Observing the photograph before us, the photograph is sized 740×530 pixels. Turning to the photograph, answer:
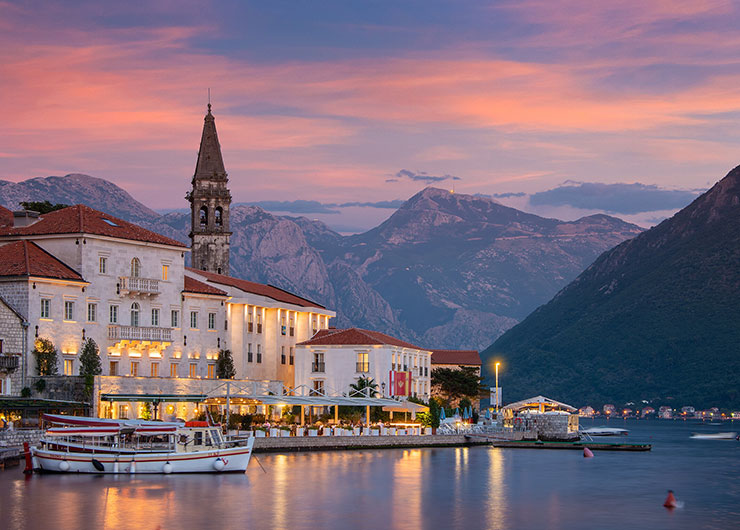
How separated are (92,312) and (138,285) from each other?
15.4ft

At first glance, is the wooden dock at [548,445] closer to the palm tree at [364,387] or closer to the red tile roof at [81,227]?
the palm tree at [364,387]

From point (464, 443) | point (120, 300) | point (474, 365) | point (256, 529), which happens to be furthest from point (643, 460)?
point (256, 529)

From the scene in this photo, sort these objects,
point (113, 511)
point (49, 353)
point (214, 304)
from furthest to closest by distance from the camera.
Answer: point (214, 304) → point (49, 353) → point (113, 511)

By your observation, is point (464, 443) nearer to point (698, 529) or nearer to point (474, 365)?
point (474, 365)

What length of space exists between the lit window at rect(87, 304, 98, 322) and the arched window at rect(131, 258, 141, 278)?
15.5 feet

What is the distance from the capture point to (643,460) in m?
109

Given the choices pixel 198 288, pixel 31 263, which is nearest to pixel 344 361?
pixel 198 288

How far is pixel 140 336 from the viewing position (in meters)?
95.1

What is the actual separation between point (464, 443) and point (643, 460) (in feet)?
53.9

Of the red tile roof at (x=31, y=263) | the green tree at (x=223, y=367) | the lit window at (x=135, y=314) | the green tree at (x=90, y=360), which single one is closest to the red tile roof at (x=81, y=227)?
the red tile roof at (x=31, y=263)

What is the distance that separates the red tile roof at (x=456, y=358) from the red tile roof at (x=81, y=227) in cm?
5497

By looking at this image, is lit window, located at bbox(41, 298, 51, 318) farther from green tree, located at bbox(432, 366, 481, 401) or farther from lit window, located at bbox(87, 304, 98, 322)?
green tree, located at bbox(432, 366, 481, 401)

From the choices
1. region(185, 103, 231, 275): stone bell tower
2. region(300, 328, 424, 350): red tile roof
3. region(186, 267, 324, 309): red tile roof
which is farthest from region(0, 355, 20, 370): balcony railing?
region(185, 103, 231, 275): stone bell tower

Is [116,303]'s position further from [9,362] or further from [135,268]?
[9,362]
